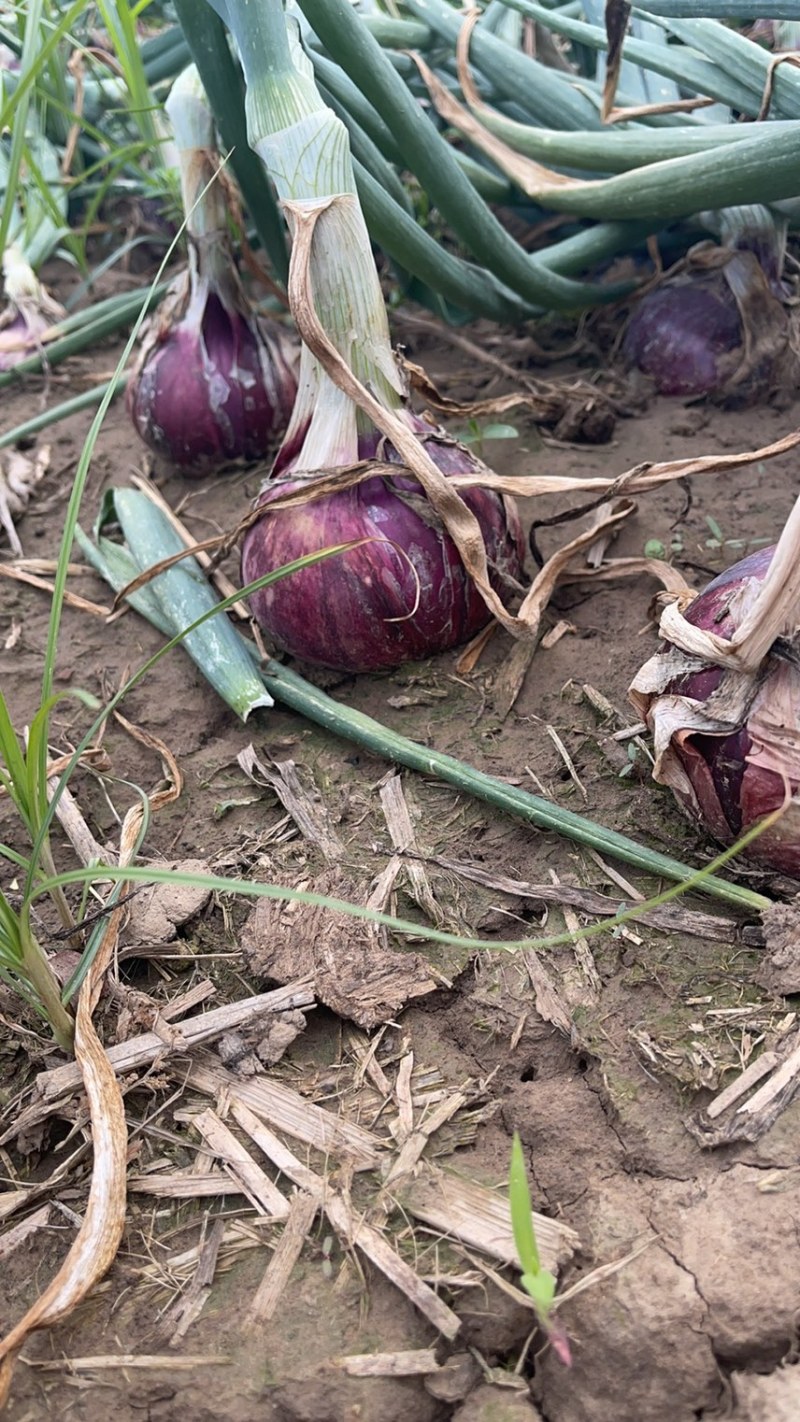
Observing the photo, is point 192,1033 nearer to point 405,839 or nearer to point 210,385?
point 405,839

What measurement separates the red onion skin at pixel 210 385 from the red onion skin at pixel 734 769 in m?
1.04

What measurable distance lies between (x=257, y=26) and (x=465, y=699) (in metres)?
0.89

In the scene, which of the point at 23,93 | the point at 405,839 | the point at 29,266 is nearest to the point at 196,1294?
the point at 405,839

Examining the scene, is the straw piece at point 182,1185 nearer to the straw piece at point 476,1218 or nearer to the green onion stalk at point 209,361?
the straw piece at point 476,1218

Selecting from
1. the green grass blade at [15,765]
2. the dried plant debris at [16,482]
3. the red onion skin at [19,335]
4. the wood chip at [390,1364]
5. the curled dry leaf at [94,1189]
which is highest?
the red onion skin at [19,335]

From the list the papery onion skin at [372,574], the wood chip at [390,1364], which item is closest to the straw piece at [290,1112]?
the wood chip at [390,1364]

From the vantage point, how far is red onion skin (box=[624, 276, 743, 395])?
6.14 ft

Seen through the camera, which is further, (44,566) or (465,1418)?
(44,566)

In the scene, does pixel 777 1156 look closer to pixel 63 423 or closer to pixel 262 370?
pixel 262 370

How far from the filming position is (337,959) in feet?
3.55

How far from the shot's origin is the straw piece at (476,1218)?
2.78ft

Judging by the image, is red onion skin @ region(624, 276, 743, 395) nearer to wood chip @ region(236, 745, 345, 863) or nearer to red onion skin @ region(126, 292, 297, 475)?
red onion skin @ region(126, 292, 297, 475)

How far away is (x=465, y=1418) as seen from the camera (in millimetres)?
797

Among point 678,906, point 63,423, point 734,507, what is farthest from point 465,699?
point 63,423
